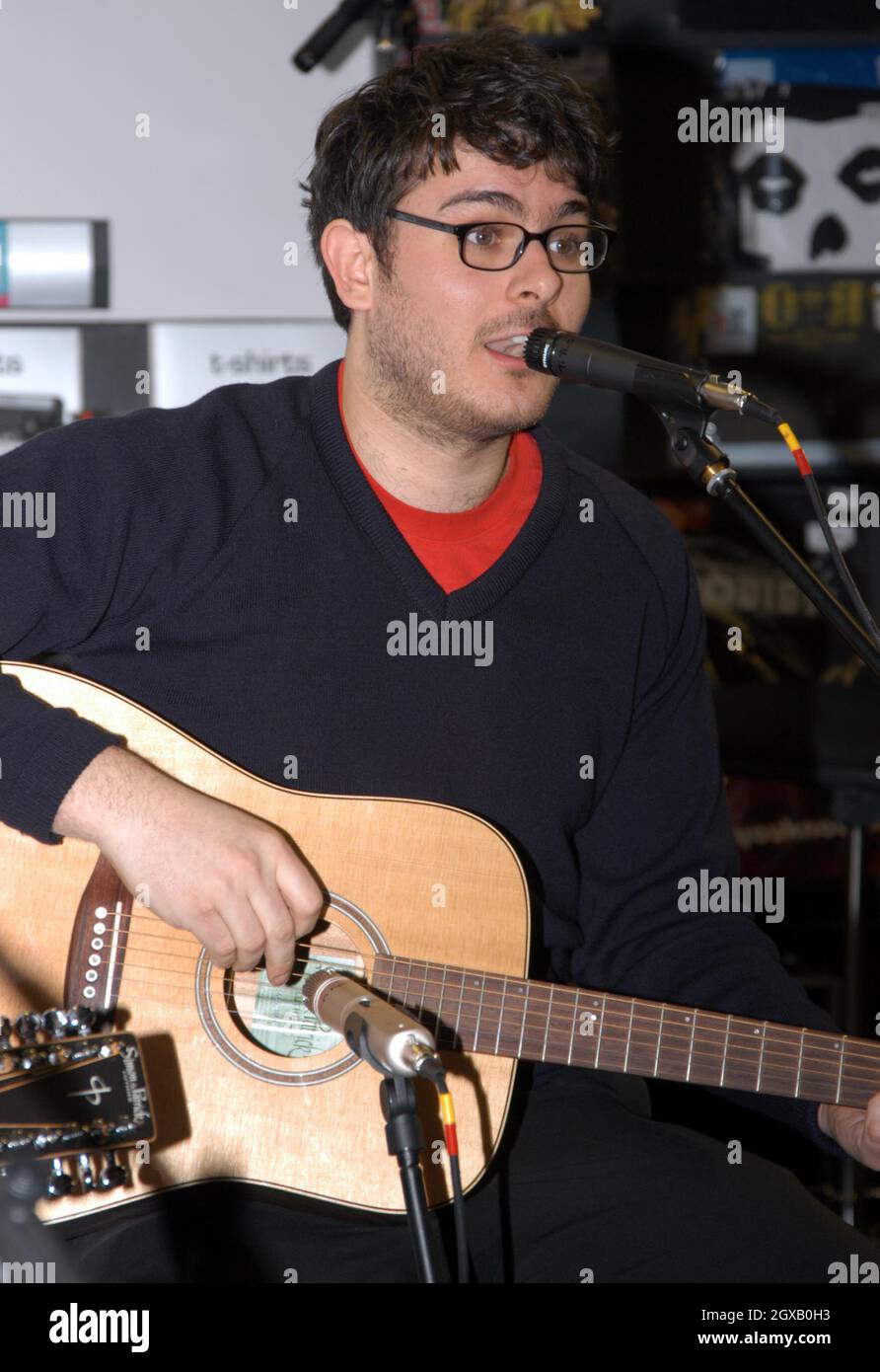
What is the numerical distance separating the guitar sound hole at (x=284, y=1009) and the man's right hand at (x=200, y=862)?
0.15 feet

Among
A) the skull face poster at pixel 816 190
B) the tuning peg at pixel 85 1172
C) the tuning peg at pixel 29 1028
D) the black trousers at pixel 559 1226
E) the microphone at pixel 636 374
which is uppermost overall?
the skull face poster at pixel 816 190

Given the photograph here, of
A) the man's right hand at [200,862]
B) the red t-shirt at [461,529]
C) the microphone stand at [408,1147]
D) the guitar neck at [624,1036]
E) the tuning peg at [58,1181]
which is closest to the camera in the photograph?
the microphone stand at [408,1147]

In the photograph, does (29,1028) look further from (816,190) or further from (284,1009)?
(816,190)

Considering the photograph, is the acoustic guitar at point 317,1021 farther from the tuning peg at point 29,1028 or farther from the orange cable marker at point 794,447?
the orange cable marker at point 794,447

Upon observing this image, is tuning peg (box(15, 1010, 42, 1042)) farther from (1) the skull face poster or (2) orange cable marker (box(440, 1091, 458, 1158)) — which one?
(1) the skull face poster

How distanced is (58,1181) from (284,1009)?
1.00 feet

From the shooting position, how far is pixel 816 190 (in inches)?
124

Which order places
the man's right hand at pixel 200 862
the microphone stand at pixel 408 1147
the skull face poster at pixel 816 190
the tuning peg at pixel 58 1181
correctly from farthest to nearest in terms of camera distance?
the skull face poster at pixel 816 190 → the man's right hand at pixel 200 862 → the tuning peg at pixel 58 1181 → the microphone stand at pixel 408 1147

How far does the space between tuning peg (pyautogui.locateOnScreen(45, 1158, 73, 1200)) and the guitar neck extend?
364 mm

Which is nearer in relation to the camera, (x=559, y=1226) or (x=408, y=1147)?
(x=408, y=1147)

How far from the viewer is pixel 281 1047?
1.40 m

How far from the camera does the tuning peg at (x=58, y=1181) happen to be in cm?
116

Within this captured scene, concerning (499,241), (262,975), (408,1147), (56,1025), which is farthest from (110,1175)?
(499,241)

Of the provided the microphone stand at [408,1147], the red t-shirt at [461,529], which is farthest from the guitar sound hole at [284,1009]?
the red t-shirt at [461,529]
